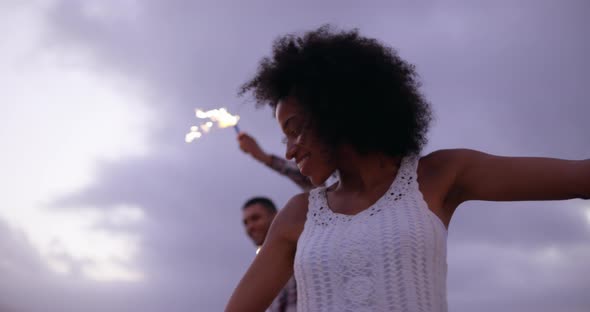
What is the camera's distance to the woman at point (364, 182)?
2.46 m

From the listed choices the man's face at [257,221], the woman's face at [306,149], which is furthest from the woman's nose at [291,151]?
the man's face at [257,221]

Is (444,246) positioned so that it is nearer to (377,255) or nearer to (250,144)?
(377,255)

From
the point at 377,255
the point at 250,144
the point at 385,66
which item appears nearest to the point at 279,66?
the point at 385,66

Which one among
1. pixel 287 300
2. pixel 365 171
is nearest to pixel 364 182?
pixel 365 171

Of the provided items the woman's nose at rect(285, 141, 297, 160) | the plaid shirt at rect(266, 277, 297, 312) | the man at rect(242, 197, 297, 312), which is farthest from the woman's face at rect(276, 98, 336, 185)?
the man at rect(242, 197, 297, 312)

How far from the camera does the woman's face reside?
9.28 feet

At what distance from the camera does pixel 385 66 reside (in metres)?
2.94

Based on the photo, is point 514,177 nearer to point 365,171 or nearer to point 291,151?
point 365,171

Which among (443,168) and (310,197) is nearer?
(443,168)

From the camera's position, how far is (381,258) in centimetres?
249

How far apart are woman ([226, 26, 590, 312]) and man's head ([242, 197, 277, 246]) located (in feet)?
14.8

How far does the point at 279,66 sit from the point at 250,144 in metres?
3.96

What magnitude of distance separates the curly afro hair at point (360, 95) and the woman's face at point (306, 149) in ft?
0.12

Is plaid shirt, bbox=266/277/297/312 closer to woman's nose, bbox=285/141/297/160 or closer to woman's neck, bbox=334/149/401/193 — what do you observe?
woman's neck, bbox=334/149/401/193
